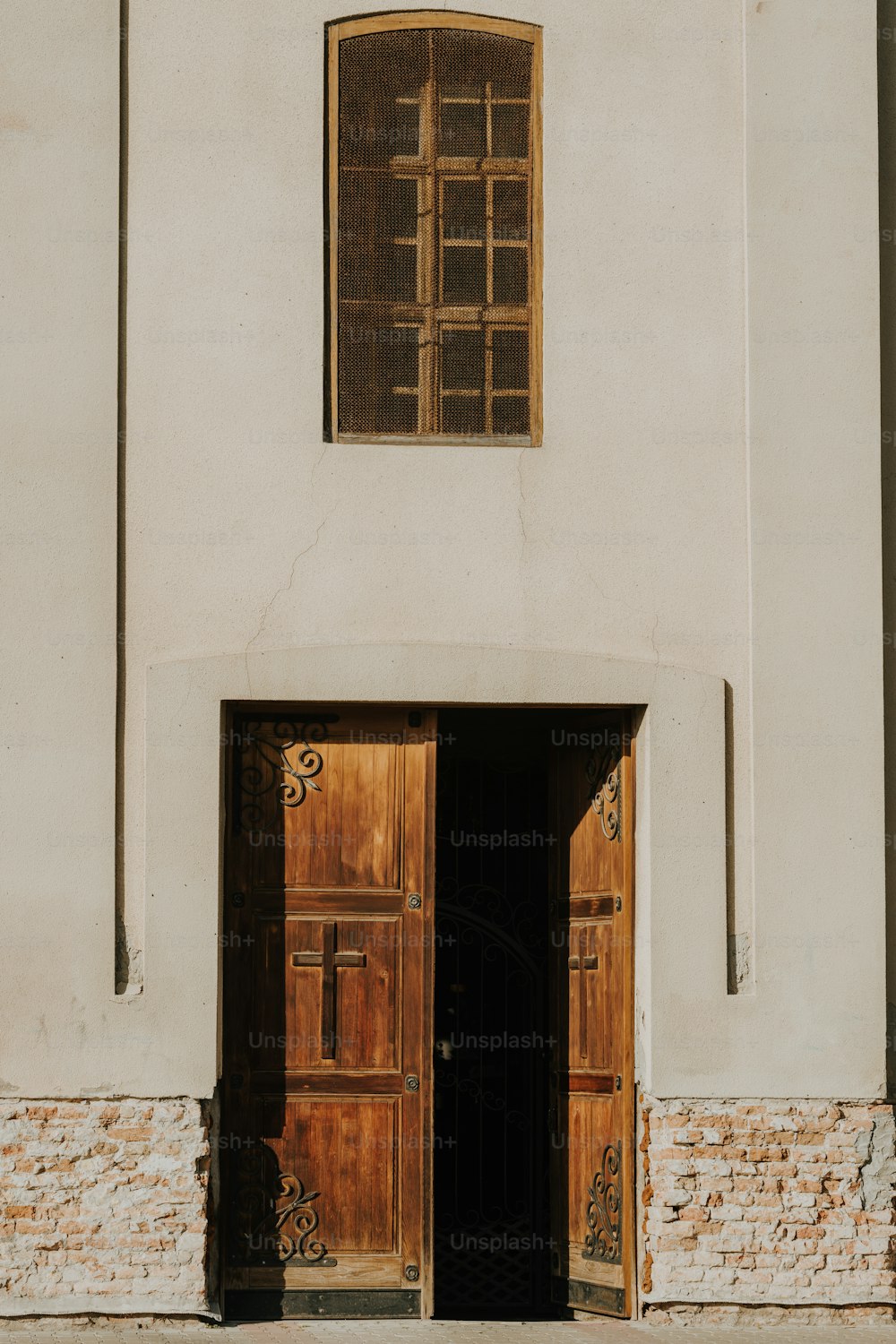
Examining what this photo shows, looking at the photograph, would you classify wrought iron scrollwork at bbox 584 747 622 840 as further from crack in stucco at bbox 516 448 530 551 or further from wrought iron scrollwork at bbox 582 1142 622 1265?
wrought iron scrollwork at bbox 582 1142 622 1265

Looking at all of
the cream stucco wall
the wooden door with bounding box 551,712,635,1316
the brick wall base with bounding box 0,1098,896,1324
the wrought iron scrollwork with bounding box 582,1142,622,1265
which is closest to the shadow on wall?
the cream stucco wall

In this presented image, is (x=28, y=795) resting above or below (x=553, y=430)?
below

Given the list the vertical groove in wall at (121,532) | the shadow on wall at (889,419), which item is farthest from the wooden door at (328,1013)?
the shadow on wall at (889,419)

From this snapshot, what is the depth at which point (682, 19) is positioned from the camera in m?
8.02

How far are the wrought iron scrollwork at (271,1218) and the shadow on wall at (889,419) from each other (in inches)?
105

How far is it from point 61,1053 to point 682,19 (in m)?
5.43

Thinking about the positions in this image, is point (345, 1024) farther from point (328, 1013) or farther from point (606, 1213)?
point (606, 1213)

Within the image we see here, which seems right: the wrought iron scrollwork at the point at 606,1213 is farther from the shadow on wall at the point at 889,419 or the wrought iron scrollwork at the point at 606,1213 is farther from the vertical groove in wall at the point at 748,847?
the shadow on wall at the point at 889,419

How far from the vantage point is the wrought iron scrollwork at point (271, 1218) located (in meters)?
7.68

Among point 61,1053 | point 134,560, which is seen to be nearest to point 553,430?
point 134,560

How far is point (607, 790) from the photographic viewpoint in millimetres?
8086

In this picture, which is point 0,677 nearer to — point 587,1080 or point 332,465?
point 332,465

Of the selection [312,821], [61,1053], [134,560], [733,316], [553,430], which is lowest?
[61,1053]

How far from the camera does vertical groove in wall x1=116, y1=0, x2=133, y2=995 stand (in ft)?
24.7
